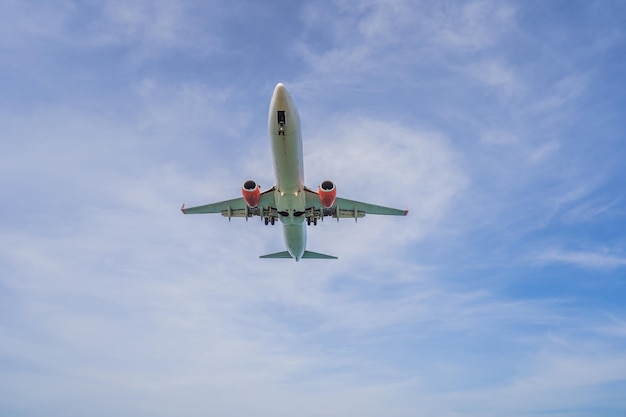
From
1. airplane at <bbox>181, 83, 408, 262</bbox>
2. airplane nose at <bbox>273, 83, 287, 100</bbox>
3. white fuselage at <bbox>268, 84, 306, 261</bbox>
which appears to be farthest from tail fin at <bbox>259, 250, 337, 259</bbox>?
airplane nose at <bbox>273, 83, 287, 100</bbox>

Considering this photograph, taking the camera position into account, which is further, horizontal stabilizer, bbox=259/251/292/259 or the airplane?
horizontal stabilizer, bbox=259/251/292/259

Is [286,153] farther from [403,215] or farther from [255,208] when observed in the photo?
[403,215]

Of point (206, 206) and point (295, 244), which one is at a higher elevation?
point (206, 206)

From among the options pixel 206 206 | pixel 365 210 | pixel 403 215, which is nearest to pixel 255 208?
pixel 206 206

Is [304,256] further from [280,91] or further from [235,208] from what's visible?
[280,91]

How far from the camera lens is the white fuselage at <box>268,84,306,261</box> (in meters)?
39.7

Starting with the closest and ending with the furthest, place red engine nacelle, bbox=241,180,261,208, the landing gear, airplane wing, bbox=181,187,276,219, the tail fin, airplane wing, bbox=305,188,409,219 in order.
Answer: the landing gear < red engine nacelle, bbox=241,180,261,208 < airplane wing, bbox=181,187,276,219 < airplane wing, bbox=305,188,409,219 < the tail fin

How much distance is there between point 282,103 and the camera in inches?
1547

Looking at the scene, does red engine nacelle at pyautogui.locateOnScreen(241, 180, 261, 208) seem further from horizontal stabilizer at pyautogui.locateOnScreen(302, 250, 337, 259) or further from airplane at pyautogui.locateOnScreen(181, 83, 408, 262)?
horizontal stabilizer at pyautogui.locateOnScreen(302, 250, 337, 259)

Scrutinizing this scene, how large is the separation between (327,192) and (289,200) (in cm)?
342

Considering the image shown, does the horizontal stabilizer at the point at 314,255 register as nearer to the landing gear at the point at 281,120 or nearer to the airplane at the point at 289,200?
the airplane at the point at 289,200

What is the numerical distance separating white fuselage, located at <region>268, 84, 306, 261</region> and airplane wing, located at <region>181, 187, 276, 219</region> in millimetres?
1841

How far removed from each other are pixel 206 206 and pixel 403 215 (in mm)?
19377

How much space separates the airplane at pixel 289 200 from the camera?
132ft
